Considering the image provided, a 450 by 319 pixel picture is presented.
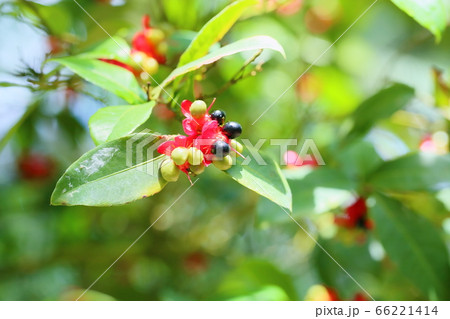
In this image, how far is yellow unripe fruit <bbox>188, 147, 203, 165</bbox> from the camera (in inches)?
28.1

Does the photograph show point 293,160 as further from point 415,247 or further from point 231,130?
point 231,130

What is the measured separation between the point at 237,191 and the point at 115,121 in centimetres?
103

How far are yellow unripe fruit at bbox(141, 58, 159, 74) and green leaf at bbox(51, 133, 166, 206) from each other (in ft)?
0.97

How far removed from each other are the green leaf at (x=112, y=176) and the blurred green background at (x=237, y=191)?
0.32 m

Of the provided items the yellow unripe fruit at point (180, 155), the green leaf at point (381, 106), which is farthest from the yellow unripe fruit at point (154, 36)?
the green leaf at point (381, 106)

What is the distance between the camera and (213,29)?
0.78 meters

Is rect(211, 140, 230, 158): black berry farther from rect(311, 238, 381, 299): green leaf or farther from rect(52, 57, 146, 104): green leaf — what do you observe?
rect(311, 238, 381, 299): green leaf

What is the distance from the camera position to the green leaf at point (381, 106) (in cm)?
115

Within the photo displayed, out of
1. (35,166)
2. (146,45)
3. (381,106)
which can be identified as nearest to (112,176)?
(146,45)

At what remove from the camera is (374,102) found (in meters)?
1.20

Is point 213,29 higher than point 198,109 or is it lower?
higher

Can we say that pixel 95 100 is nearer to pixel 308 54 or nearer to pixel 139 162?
pixel 139 162

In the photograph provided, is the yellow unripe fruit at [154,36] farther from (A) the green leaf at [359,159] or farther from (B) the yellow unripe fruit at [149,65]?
(A) the green leaf at [359,159]

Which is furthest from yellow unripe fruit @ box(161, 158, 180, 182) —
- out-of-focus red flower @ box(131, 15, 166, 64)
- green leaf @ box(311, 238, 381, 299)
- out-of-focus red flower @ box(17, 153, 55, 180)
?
out-of-focus red flower @ box(17, 153, 55, 180)
